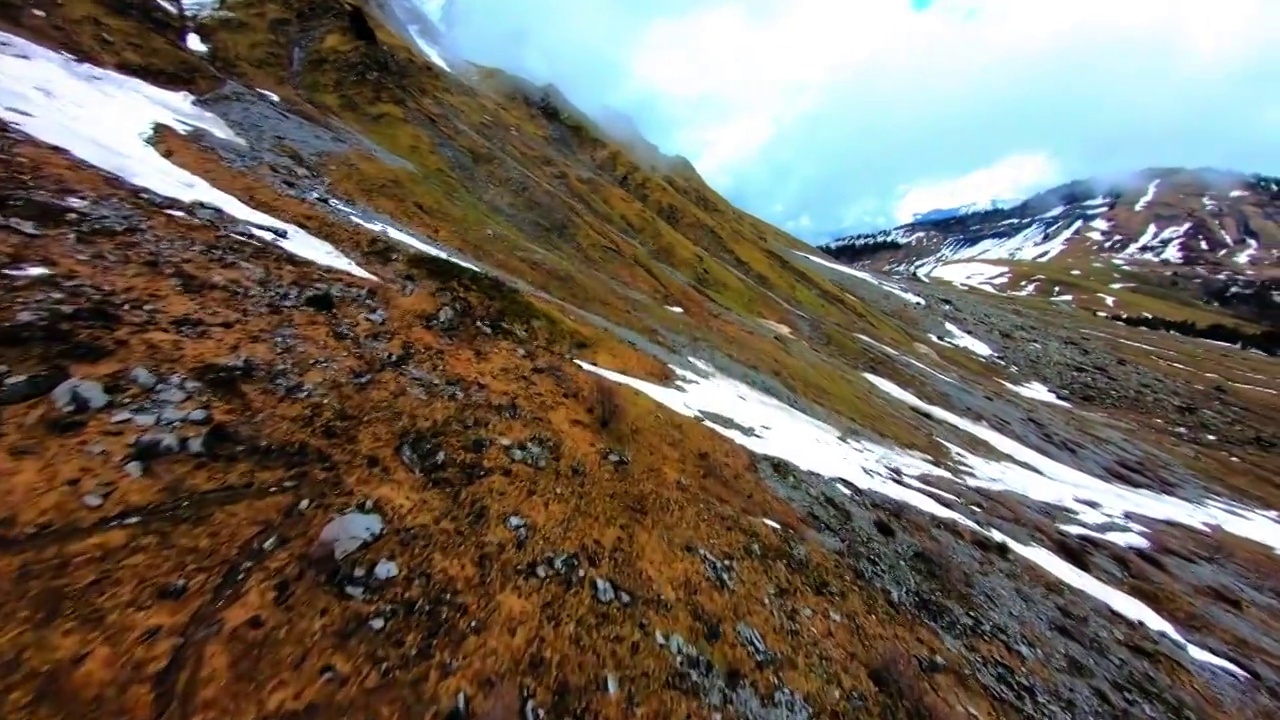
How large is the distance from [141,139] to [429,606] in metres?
32.1

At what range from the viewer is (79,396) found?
505 inches

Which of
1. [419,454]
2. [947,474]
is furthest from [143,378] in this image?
[947,474]

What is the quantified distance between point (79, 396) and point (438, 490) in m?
7.57

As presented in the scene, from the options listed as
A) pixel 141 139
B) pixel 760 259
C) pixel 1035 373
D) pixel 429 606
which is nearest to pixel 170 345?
pixel 429 606

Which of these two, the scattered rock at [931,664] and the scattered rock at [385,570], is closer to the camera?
the scattered rock at [385,570]

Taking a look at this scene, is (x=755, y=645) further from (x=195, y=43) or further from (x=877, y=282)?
(x=877, y=282)

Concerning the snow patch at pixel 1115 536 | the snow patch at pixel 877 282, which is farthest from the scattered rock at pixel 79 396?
the snow patch at pixel 877 282

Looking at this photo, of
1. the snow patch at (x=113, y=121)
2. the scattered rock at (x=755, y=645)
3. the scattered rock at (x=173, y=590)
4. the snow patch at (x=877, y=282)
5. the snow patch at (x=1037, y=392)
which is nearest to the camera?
the scattered rock at (x=173, y=590)

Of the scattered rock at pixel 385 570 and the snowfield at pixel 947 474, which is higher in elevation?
the snowfield at pixel 947 474

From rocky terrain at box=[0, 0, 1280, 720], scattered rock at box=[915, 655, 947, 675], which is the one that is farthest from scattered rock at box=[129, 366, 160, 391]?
scattered rock at box=[915, 655, 947, 675]

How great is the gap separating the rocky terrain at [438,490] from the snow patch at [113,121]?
268mm

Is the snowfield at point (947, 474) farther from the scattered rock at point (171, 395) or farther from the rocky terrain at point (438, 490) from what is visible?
the scattered rock at point (171, 395)

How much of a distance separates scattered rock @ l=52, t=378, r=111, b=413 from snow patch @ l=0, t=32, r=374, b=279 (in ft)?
41.2

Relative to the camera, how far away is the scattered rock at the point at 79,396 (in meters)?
12.6
